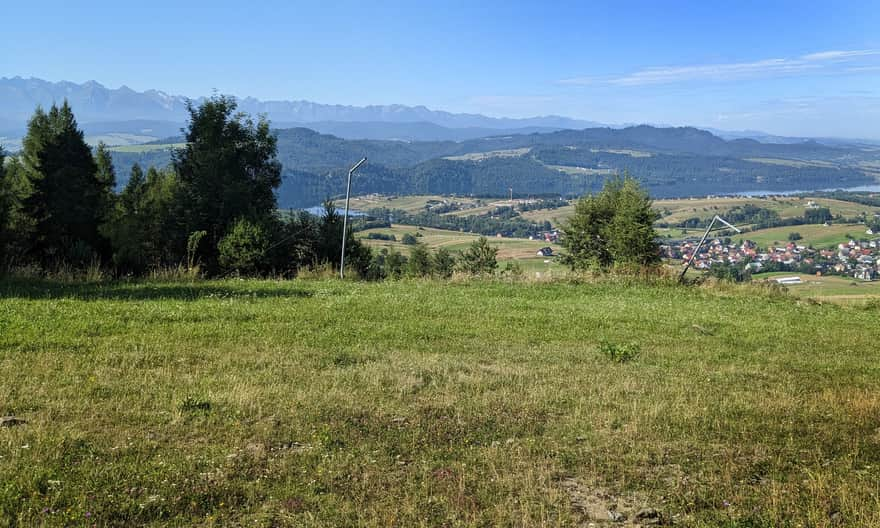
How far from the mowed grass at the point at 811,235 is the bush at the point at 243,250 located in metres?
64.0

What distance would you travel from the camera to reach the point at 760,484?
4969 millimetres

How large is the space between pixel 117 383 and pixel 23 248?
19917mm

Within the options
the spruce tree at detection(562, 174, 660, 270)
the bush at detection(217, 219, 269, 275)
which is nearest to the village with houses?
the spruce tree at detection(562, 174, 660, 270)

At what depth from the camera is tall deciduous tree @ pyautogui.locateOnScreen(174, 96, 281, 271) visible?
25625 mm

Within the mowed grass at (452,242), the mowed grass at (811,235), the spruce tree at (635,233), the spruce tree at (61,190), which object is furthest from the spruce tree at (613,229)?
the mowed grass at (811,235)

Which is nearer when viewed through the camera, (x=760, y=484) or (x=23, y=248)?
(x=760, y=484)

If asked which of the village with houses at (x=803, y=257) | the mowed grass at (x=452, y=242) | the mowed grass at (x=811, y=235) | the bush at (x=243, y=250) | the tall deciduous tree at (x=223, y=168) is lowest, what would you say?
the mowed grass at (x=452, y=242)

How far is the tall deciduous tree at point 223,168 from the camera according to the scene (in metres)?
25.6

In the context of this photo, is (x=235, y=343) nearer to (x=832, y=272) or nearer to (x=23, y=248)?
(x=23, y=248)

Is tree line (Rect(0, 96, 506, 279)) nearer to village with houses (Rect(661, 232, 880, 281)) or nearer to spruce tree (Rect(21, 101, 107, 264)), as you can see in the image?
spruce tree (Rect(21, 101, 107, 264))

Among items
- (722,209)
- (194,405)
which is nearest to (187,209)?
(194,405)

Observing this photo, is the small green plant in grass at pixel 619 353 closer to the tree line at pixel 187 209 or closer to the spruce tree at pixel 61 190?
the tree line at pixel 187 209

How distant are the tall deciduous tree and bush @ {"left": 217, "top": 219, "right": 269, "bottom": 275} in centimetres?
378

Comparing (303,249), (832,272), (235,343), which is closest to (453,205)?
(832,272)
